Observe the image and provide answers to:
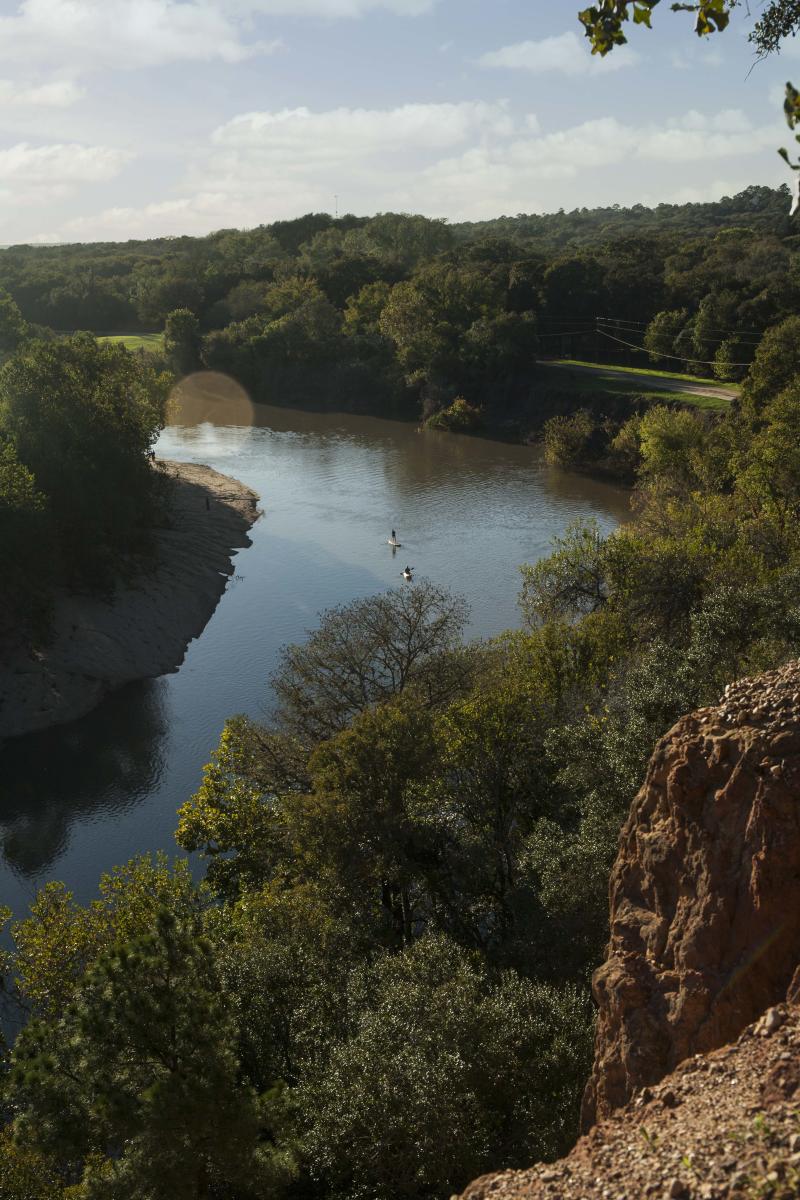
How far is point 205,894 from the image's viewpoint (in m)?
24.4

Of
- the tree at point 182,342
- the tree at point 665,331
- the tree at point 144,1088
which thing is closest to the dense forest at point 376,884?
the tree at point 144,1088

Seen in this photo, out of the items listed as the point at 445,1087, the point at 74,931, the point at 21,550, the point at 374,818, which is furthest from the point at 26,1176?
the point at 21,550

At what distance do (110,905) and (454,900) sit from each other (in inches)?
388

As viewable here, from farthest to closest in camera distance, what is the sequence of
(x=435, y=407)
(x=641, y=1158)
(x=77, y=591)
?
(x=435, y=407)
(x=77, y=591)
(x=641, y=1158)

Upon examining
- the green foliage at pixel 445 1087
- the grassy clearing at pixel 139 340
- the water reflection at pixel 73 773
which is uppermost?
the grassy clearing at pixel 139 340

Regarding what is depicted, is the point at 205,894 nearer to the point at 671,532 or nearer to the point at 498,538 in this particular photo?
the point at 671,532

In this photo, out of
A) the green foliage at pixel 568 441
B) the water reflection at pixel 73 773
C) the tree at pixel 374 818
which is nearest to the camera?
the tree at pixel 374 818

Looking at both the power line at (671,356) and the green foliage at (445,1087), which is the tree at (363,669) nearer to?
the green foliage at (445,1087)

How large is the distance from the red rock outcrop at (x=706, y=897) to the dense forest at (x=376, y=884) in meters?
3.41

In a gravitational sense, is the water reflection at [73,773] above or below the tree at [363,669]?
below

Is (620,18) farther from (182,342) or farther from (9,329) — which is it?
(182,342)

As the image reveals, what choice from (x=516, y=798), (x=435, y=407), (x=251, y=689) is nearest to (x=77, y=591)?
(x=251, y=689)

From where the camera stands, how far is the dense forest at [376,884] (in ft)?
43.7

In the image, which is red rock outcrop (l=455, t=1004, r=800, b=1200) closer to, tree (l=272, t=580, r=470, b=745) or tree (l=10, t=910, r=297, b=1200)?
tree (l=10, t=910, r=297, b=1200)
